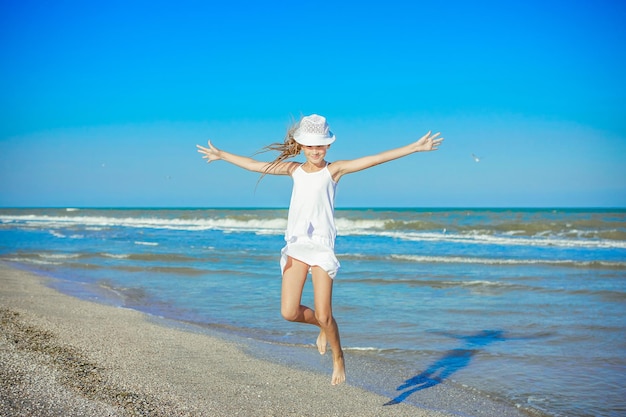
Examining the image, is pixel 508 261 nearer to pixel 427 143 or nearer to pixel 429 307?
pixel 429 307

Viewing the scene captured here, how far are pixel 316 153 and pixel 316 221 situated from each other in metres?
0.60

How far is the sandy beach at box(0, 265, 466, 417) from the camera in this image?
425cm

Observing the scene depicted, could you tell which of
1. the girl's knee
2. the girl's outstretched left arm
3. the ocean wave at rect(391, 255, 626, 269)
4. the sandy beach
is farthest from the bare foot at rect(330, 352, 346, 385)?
the ocean wave at rect(391, 255, 626, 269)

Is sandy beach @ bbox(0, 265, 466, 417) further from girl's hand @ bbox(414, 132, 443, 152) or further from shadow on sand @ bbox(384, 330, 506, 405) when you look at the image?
girl's hand @ bbox(414, 132, 443, 152)

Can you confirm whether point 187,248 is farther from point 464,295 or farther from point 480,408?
point 480,408

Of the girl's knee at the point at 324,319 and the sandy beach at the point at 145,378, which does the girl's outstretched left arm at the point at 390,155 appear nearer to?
the girl's knee at the point at 324,319

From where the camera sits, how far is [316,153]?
16.2ft

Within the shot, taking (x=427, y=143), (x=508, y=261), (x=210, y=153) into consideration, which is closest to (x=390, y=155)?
(x=427, y=143)

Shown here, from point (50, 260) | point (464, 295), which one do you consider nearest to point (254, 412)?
point (464, 295)

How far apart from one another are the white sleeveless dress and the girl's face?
3.8 inches

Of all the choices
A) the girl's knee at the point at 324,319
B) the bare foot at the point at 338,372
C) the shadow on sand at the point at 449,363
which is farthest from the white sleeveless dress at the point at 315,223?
the shadow on sand at the point at 449,363

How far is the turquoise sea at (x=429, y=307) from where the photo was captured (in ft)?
19.6

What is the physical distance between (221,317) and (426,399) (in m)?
4.60

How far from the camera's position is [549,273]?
1530cm
